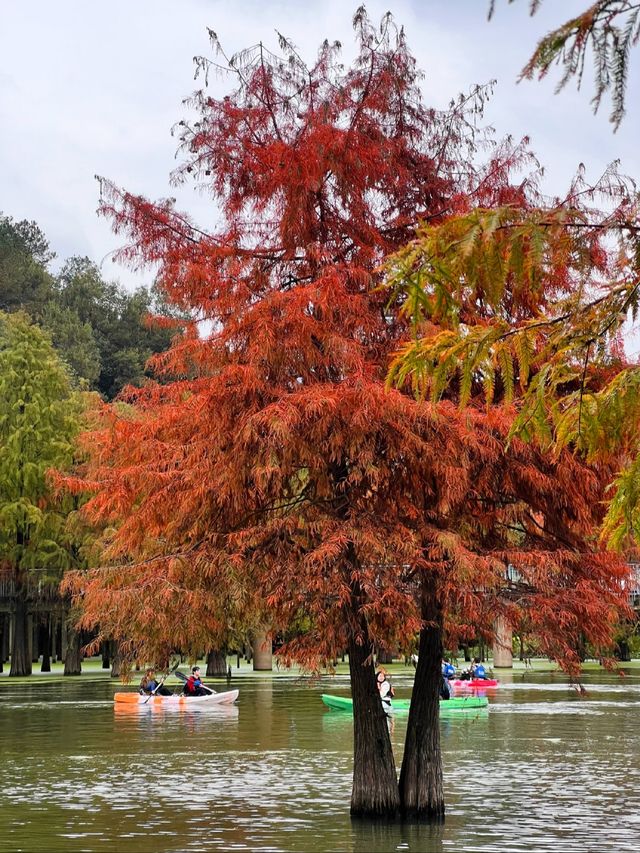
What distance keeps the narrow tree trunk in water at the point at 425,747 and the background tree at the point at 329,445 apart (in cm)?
3

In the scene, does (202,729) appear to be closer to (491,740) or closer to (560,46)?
(491,740)

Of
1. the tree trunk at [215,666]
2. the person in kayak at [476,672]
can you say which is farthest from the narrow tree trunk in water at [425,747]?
the tree trunk at [215,666]

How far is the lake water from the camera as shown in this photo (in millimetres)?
15484

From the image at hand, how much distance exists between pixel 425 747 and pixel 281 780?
595cm

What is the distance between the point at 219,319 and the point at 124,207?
79.4 inches

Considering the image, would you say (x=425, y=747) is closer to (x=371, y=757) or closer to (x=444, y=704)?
(x=371, y=757)

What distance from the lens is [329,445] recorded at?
14320 millimetres

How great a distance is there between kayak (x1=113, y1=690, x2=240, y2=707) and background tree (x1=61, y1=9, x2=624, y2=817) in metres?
23.9

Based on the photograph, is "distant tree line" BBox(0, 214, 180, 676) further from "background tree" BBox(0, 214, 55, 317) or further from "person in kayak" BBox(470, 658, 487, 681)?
"background tree" BBox(0, 214, 55, 317)

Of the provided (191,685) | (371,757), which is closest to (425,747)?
(371,757)

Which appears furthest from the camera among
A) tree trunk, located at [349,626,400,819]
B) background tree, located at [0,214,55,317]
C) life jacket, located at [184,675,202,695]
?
background tree, located at [0,214,55,317]

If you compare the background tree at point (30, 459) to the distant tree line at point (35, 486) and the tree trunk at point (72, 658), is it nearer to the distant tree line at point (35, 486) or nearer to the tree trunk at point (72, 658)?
the distant tree line at point (35, 486)

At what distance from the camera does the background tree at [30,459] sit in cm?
5856

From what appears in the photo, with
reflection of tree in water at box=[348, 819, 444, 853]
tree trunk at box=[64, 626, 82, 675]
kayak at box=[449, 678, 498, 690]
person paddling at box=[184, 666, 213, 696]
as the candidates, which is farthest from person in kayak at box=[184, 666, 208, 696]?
reflection of tree in water at box=[348, 819, 444, 853]
